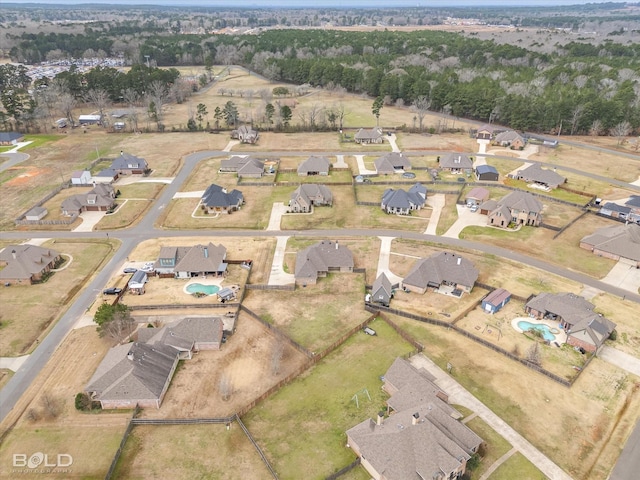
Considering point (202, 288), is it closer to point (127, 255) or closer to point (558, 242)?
point (127, 255)

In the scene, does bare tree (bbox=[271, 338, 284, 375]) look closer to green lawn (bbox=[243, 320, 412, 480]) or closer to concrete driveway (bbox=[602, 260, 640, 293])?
green lawn (bbox=[243, 320, 412, 480])

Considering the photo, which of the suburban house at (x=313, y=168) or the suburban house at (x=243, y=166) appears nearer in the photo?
the suburban house at (x=243, y=166)

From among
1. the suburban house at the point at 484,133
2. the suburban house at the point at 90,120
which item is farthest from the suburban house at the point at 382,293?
the suburban house at the point at 90,120

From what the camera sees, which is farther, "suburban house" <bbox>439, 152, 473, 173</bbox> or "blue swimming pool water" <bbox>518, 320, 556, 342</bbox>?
"suburban house" <bbox>439, 152, 473, 173</bbox>

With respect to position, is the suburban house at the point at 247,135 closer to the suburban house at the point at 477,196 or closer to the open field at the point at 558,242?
the suburban house at the point at 477,196

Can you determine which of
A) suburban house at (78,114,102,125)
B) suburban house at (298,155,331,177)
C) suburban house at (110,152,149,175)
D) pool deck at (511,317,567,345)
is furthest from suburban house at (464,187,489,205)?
suburban house at (78,114,102,125)
